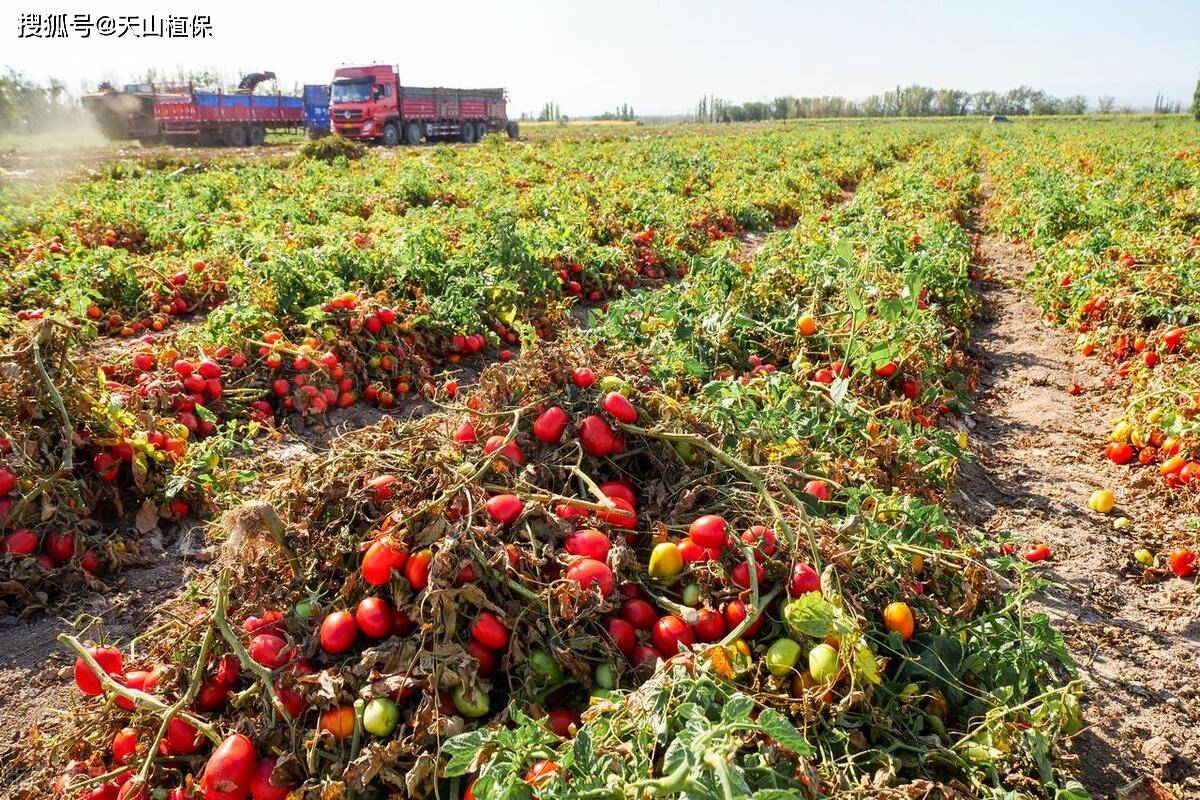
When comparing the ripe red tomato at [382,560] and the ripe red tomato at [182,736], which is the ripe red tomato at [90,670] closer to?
the ripe red tomato at [182,736]

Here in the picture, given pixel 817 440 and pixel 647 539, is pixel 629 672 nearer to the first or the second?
pixel 647 539

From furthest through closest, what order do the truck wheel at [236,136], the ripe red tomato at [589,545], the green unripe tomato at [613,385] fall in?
the truck wheel at [236,136], the green unripe tomato at [613,385], the ripe red tomato at [589,545]

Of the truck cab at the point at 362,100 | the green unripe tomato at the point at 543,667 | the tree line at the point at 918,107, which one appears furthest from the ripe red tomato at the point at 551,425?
the tree line at the point at 918,107

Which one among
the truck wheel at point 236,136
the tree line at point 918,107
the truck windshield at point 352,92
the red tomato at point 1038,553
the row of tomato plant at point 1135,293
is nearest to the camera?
the red tomato at point 1038,553

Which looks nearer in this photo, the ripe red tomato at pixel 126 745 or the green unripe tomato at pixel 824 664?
the green unripe tomato at pixel 824 664

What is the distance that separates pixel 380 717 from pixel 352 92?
3287 centimetres

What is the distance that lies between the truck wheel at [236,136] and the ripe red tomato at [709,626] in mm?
36110

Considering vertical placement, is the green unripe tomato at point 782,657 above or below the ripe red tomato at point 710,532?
below

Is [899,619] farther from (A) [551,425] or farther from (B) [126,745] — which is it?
(B) [126,745]

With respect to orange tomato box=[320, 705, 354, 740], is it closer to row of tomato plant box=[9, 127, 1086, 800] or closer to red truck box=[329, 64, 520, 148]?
row of tomato plant box=[9, 127, 1086, 800]

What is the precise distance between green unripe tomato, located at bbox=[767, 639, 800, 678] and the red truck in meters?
32.4

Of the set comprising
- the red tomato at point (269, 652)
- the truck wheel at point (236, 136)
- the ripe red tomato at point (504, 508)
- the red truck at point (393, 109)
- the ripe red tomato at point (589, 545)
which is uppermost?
the red truck at point (393, 109)

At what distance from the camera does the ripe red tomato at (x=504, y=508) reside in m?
2.44

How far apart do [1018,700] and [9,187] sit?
51.8 ft
